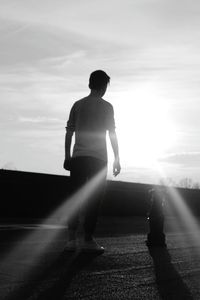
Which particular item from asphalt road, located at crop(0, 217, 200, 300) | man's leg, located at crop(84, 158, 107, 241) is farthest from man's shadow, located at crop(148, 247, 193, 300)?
man's leg, located at crop(84, 158, 107, 241)

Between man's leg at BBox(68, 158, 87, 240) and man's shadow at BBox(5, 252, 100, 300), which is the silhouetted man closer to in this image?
man's leg at BBox(68, 158, 87, 240)

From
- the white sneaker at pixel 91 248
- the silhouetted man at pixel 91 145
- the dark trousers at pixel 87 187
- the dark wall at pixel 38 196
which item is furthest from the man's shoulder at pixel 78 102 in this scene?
the dark wall at pixel 38 196

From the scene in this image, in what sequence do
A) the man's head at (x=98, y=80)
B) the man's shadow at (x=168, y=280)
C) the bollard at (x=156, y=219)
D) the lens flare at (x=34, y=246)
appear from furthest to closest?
the bollard at (x=156, y=219)
the man's head at (x=98, y=80)
the lens flare at (x=34, y=246)
the man's shadow at (x=168, y=280)

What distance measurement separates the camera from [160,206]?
28.2ft

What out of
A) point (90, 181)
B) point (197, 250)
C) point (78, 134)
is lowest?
point (197, 250)

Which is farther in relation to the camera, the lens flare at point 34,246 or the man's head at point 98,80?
the man's head at point 98,80

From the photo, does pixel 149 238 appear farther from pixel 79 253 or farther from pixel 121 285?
pixel 121 285

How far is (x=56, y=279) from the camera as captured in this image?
4.48 meters

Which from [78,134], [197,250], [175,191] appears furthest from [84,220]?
[175,191]

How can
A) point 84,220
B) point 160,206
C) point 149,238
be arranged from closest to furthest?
point 84,220
point 149,238
point 160,206

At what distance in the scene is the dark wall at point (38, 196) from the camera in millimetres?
14211

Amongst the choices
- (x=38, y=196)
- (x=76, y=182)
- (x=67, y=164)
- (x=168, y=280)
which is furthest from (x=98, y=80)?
(x=38, y=196)

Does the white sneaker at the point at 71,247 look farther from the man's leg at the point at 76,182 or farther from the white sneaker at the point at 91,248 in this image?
the man's leg at the point at 76,182

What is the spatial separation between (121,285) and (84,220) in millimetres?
2447
